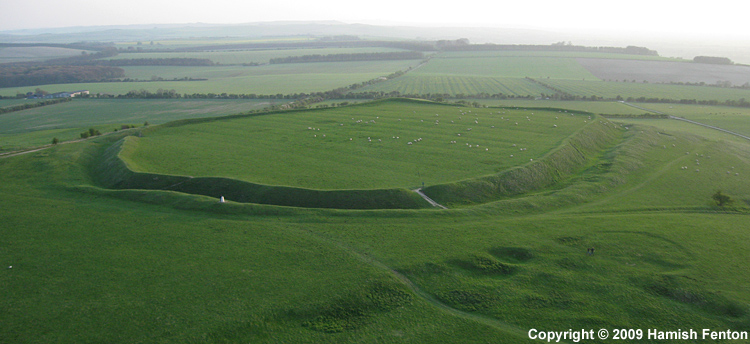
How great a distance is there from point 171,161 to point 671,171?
212 ft

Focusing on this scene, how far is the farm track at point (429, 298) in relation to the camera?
75.8 ft

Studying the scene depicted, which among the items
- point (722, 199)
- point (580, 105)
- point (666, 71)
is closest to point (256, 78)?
point (580, 105)

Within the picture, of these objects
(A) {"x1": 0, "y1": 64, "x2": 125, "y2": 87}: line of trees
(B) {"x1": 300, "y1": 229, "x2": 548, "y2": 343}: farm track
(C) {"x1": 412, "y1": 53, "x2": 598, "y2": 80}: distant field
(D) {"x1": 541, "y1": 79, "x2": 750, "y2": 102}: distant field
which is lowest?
(B) {"x1": 300, "y1": 229, "x2": 548, "y2": 343}: farm track

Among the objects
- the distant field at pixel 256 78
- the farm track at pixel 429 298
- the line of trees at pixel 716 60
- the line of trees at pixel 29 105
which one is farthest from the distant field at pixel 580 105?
the line of trees at pixel 29 105

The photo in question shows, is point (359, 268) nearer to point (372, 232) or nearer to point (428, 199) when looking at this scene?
point (372, 232)

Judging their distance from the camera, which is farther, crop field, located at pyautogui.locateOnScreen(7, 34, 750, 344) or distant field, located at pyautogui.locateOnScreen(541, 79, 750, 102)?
distant field, located at pyautogui.locateOnScreen(541, 79, 750, 102)

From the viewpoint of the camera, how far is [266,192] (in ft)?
133

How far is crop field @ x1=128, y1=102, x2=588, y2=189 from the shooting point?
150ft

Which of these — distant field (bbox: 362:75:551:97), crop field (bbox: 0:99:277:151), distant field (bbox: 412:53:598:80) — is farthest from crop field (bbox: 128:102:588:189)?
distant field (bbox: 412:53:598:80)

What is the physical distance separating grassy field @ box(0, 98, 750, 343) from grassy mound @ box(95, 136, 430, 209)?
240 centimetres

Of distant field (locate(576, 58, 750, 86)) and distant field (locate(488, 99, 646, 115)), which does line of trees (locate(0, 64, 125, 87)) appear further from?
distant field (locate(576, 58, 750, 86))

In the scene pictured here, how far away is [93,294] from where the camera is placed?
24.9 metres

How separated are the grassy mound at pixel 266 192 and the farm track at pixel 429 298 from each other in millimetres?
7586

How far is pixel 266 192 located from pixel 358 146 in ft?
61.5
